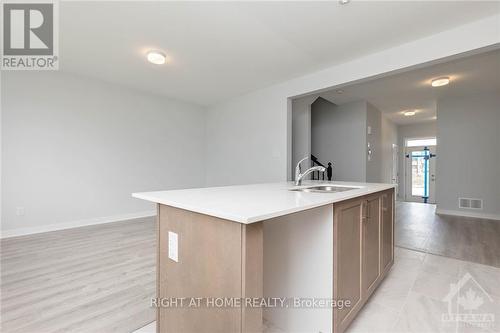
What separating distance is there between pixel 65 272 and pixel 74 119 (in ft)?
8.85

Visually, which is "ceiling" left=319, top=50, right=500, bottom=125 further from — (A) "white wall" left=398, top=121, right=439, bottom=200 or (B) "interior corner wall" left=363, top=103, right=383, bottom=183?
(A) "white wall" left=398, top=121, right=439, bottom=200

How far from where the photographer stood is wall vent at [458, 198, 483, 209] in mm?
4758

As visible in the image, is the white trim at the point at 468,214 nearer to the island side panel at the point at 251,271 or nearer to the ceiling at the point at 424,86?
the ceiling at the point at 424,86

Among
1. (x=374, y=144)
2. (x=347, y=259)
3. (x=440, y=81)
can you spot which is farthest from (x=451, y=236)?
(x=347, y=259)

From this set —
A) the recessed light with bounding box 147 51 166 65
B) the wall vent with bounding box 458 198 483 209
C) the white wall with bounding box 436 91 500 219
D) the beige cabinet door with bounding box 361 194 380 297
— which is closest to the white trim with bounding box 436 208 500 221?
the white wall with bounding box 436 91 500 219

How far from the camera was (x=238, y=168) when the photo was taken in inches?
195

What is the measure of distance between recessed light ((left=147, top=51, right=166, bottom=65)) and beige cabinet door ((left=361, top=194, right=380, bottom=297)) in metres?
2.96

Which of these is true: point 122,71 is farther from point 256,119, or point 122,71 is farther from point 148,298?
point 148,298

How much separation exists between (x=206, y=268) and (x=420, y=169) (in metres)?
9.26

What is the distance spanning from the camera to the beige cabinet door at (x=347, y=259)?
1.31 metres

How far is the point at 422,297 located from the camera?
6.25 ft

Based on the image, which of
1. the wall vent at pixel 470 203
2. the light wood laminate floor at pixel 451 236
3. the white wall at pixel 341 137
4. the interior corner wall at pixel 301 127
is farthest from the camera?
the white wall at pixel 341 137

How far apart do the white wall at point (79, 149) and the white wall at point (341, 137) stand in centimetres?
342

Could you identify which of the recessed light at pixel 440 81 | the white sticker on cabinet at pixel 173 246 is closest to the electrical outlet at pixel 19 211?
the white sticker on cabinet at pixel 173 246
